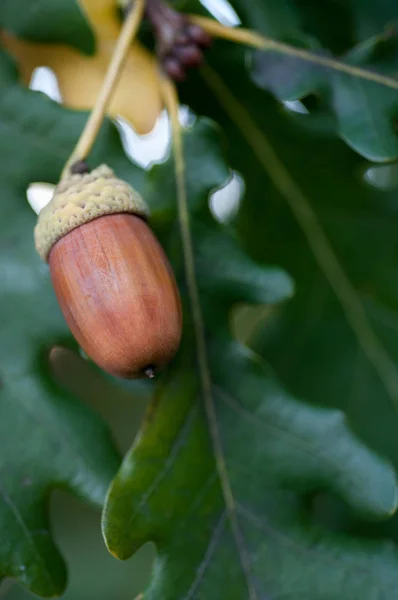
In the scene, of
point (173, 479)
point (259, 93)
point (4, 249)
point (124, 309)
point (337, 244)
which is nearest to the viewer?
point (124, 309)

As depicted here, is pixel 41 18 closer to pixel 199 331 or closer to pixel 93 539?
pixel 199 331

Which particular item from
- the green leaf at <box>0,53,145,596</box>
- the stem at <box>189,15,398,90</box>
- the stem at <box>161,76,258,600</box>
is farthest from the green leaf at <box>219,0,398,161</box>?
the green leaf at <box>0,53,145,596</box>

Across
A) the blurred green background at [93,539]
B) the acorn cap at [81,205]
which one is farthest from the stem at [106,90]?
the blurred green background at [93,539]

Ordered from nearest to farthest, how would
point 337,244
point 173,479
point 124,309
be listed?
point 124,309, point 173,479, point 337,244

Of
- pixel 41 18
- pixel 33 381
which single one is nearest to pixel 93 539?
pixel 33 381

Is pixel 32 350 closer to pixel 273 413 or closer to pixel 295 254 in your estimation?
pixel 273 413

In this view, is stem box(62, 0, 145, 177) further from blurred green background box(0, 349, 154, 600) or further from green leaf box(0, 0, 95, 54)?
blurred green background box(0, 349, 154, 600)

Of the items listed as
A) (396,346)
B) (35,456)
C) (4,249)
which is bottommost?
(396,346)

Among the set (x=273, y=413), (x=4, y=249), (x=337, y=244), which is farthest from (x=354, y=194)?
(x=4, y=249)
